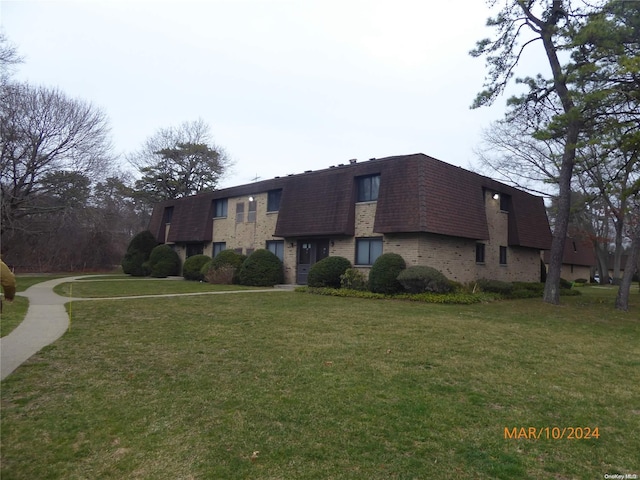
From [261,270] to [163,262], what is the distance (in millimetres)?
10729

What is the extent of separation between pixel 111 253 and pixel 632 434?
144ft

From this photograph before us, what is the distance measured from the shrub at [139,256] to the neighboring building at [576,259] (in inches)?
1395

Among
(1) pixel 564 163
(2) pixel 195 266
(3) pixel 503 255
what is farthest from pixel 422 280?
(2) pixel 195 266

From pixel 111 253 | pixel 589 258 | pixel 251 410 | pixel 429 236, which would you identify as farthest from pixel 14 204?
pixel 589 258

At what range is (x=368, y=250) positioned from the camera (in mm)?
19531

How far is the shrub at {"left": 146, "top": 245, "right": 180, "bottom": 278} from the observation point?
28.7 metres

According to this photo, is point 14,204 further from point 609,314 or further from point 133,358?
point 609,314

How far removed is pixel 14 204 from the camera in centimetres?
2539

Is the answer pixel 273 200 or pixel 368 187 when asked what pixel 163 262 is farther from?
pixel 368 187

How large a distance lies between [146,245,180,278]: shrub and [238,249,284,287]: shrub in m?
9.28

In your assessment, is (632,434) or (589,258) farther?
(589,258)
